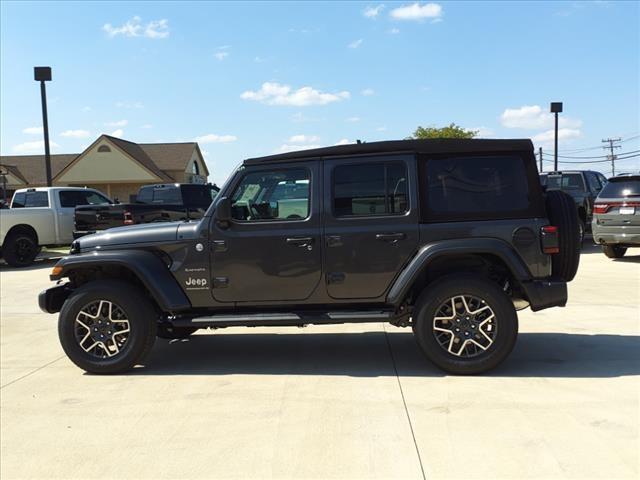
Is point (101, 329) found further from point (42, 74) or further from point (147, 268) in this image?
point (42, 74)

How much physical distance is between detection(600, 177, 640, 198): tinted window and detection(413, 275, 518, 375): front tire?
7.93m

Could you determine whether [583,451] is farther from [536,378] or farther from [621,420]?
[536,378]

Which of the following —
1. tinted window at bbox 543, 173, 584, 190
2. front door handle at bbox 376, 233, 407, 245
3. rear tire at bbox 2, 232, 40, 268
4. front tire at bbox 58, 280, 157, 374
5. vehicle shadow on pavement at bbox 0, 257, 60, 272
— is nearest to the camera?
front door handle at bbox 376, 233, 407, 245

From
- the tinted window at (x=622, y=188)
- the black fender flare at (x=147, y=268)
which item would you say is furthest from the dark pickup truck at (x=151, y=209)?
the tinted window at (x=622, y=188)

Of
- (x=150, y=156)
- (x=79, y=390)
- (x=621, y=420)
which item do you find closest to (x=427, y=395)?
(x=621, y=420)

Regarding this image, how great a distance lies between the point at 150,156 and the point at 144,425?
45.3 metres

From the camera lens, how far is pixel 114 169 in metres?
42.0

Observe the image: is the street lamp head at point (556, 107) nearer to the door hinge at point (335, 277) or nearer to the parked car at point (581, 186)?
the parked car at point (581, 186)

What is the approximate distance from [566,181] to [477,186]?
11378 millimetres

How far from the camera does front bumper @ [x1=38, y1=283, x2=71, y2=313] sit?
17.1 ft

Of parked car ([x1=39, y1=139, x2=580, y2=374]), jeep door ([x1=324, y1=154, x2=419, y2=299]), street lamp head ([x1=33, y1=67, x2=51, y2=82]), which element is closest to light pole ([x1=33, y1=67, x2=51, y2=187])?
street lamp head ([x1=33, y1=67, x2=51, y2=82])

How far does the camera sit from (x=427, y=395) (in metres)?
4.26

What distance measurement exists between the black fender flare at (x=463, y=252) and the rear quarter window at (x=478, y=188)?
251mm

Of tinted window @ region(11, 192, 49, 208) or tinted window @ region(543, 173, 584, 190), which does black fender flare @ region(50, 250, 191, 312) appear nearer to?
tinted window @ region(11, 192, 49, 208)
